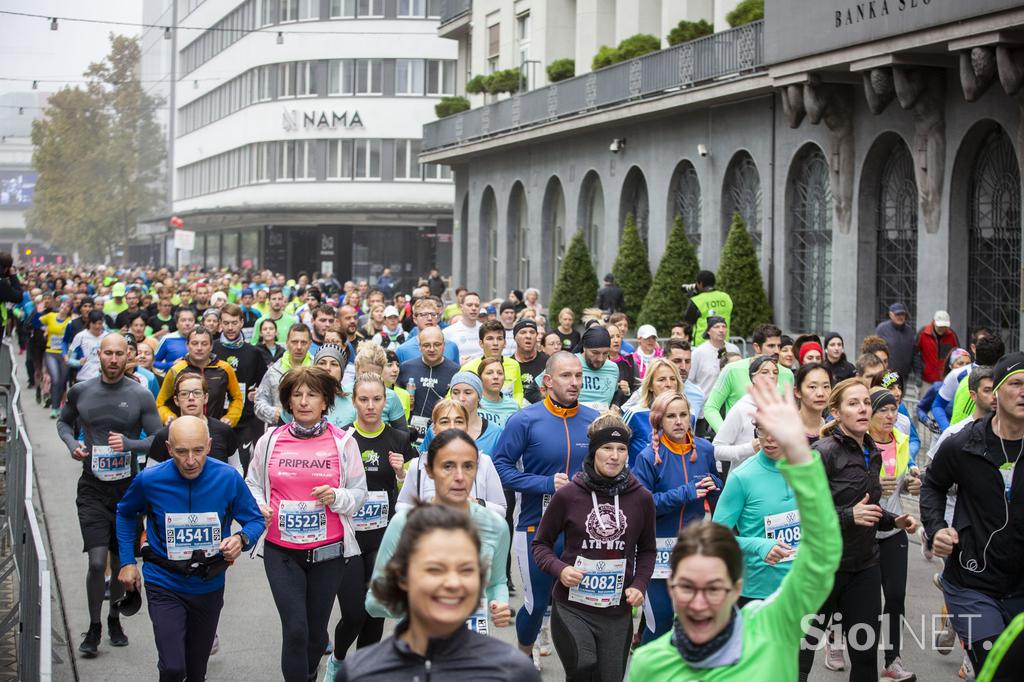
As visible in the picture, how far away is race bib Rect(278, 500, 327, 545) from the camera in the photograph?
7680 millimetres

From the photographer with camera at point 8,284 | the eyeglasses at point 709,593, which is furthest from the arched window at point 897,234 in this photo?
the eyeglasses at point 709,593

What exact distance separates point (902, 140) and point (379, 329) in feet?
29.5

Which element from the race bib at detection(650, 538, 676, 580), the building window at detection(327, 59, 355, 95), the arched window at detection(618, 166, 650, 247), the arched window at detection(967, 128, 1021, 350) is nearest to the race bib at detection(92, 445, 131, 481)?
the race bib at detection(650, 538, 676, 580)

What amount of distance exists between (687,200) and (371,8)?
3667 centimetres

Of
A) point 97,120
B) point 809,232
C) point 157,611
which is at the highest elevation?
point 97,120

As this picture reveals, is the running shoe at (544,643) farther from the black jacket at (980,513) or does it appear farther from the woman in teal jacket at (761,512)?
the black jacket at (980,513)

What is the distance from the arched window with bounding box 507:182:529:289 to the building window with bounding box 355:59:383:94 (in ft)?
79.0

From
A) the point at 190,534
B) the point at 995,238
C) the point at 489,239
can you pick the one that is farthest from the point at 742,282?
the point at 489,239

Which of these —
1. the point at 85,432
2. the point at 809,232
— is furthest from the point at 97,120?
the point at 85,432

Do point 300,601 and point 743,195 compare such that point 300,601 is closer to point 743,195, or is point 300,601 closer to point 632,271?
A: point 743,195

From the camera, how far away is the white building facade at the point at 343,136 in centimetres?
6244

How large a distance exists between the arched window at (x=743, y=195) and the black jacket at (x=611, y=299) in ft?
7.03

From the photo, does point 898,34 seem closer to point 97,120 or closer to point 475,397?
point 475,397

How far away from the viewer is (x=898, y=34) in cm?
1916
